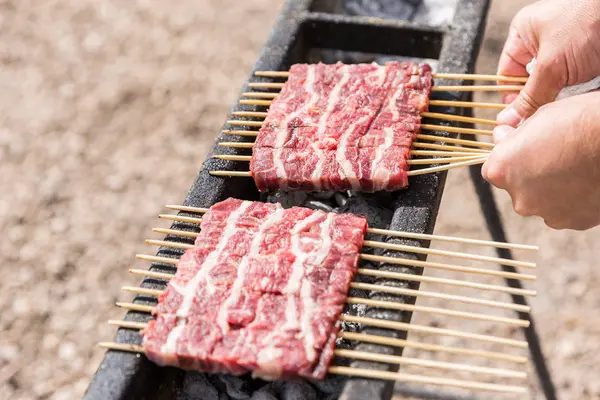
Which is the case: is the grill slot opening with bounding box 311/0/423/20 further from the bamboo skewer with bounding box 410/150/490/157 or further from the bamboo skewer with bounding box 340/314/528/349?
Answer: the bamboo skewer with bounding box 340/314/528/349

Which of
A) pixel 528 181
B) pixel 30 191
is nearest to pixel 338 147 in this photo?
pixel 528 181

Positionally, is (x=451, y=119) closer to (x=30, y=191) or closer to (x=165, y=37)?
(x=30, y=191)

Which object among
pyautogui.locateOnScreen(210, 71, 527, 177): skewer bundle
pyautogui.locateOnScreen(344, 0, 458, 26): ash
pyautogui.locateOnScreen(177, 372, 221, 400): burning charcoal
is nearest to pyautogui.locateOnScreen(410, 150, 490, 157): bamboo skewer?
pyautogui.locateOnScreen(210, 71, 527, 177): skewer bundle

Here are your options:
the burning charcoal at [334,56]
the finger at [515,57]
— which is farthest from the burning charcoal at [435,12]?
the finger at [515,57]

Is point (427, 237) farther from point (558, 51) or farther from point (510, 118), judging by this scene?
point (558, 51)

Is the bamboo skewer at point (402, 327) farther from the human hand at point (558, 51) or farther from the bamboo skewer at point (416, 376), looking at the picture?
the human hand at point (558, 51)
